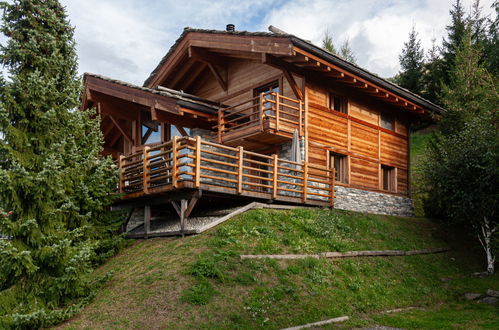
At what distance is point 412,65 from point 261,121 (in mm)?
30166

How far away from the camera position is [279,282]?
1189cm

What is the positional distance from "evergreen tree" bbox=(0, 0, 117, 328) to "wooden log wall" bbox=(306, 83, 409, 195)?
33.2ft

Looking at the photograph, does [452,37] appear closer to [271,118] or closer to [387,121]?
[387,121]

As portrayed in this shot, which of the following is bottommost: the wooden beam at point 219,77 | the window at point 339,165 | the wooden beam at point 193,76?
the window at point 339,165

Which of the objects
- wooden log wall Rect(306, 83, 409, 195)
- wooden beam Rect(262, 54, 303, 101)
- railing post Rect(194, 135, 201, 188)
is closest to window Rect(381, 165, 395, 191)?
wooden log wall Rect(306, 83, 409, 195)

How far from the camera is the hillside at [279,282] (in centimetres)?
1048

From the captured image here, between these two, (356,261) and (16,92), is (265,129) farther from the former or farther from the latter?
(16,92)

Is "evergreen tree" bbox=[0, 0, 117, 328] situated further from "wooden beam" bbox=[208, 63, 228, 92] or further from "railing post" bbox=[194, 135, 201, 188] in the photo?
"wooden beam" bbox=[208, 63, 228, 92]

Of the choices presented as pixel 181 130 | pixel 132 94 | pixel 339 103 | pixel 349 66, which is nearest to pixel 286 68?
pixel 349 66

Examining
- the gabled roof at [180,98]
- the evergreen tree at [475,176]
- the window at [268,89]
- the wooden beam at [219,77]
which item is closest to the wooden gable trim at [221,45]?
the wooden beam at [219,77]

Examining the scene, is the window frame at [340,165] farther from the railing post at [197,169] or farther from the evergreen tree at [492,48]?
the evergreen tree at [492,48]

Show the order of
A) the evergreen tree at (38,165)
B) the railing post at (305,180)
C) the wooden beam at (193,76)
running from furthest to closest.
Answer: the wooden beam at (193,76)
the railing post at (305,180)
the evergreen tree at (38,165)

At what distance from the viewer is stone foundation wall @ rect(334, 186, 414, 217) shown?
65.1 feet

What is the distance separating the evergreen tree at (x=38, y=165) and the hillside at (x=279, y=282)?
101 centimetres
